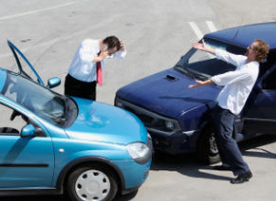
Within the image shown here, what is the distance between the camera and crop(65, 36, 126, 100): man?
319 inches

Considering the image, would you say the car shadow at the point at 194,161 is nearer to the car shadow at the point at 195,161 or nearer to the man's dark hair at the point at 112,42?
the car shadow at the point at 195,161

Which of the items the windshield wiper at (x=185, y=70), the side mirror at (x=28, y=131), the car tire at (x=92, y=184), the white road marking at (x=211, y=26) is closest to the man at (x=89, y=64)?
the windshield wiper at (x=185, y=70)

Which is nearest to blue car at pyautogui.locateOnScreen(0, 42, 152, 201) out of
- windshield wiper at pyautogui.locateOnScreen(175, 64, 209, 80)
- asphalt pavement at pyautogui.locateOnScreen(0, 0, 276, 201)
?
asphalt pavement at pyautogui.locateOnScreen(0, 0, 276, 201)

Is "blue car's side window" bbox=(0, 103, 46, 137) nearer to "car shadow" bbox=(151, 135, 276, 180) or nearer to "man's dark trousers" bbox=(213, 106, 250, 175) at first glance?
"car shadow" bbox=(151, 135, 276, 180)

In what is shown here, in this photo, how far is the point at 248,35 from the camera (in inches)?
347

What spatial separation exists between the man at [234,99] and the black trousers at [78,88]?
Result: 1835 mm

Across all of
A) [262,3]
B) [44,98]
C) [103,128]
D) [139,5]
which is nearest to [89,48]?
[44,98]

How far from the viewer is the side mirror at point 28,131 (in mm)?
6137

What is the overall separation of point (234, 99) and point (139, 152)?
163 cm

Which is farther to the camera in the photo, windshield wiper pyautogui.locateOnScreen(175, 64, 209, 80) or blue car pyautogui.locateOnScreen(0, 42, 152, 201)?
windshield wiper pyautogui.locateOnScreen(175, 64, 209, 80)

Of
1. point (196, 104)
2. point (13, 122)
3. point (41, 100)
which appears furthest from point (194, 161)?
point (13, 122)

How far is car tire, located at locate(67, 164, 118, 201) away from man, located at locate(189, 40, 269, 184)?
1.81m

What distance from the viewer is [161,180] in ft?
24.7

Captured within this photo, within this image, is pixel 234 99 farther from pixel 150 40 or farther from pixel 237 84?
pixel 150 40
